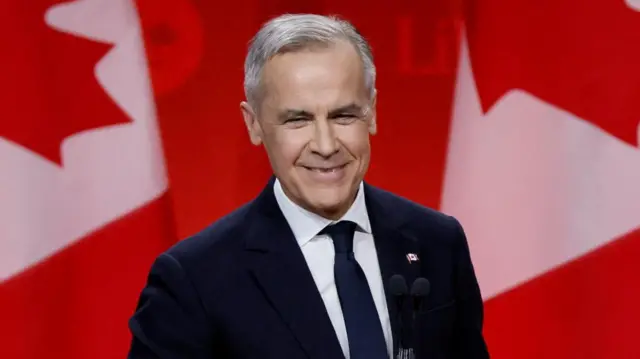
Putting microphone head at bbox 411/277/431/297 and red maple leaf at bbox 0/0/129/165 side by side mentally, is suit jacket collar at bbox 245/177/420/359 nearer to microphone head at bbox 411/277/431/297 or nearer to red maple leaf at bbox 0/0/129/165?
microphone head at bbox 411/277/431/297

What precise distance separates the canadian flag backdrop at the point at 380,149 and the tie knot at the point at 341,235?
1021 mm

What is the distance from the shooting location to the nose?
1.42 m

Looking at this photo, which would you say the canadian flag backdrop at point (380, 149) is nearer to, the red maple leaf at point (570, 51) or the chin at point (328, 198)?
the red maple leaf at point (570, 51)

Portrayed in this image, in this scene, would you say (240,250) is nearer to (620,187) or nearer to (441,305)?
(441,305)

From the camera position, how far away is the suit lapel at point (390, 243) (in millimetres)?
1537

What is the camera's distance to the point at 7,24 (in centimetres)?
242

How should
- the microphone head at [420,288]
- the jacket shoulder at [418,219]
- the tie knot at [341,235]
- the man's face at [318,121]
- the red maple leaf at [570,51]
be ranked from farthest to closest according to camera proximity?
the red maple leaf at [570,51]
the jacket shoulder at [418,219]
the tie knot at [341,235]
the man's face at [318,121]
the microphone head at [420,288]

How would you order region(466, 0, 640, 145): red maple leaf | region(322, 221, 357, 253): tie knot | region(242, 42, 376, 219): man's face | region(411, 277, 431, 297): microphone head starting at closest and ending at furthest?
1. region(411, 277, 431, 297): microphone head
2. region(242, 42, 376, 219): man's face
3. region(322, 221, 357, 253): tie knot
4. region(466, 0, 640, 145): red maple leaf

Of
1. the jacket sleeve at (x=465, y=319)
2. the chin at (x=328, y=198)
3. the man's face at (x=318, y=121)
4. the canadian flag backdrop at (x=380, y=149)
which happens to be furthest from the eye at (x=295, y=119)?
the canadian flag backdrop at (x=380, y=149)

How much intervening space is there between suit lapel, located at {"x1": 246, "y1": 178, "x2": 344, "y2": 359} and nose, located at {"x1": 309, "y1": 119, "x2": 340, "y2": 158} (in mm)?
174

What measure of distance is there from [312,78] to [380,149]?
1.23 metres

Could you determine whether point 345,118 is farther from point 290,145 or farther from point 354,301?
point 354,301

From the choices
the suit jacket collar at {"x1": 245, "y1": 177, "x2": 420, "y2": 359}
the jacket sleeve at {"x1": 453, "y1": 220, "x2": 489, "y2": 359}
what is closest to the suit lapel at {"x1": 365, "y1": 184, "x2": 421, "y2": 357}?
the suit jacket collar at {"x1": 245, "y1": 177, "x2": 420, "y2": 359}

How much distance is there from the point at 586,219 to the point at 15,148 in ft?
5.25
